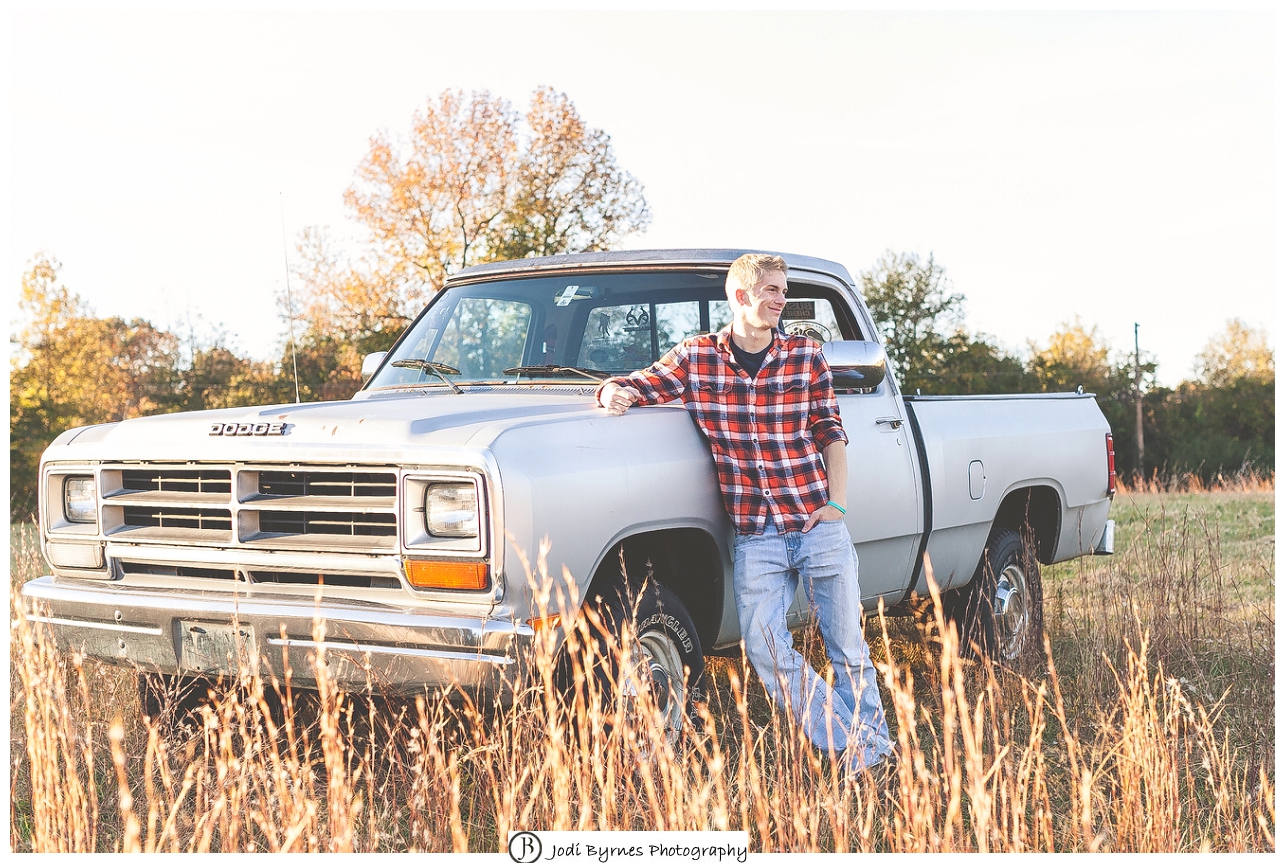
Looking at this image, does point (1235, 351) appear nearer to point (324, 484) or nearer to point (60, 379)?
point (60, 379)

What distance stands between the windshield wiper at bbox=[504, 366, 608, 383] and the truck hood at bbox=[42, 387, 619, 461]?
0.13m

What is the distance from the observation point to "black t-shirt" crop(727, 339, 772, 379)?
437 cm

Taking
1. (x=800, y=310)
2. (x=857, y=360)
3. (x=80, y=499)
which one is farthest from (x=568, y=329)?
(x=80, y=499)

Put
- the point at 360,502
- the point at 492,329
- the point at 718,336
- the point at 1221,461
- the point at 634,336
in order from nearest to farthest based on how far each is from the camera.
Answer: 1. the point at 360,502
2. the point at 718,336
3. the point at 634,336
4. the point at 492,329
5. the point at 1221,461

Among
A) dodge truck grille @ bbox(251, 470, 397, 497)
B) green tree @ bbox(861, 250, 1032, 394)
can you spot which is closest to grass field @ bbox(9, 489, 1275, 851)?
dodge truck grille @ bbox(251, 470, 397, 497)

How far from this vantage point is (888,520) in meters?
5.09

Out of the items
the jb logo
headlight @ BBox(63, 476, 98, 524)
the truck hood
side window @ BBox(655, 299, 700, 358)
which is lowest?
the jb logo

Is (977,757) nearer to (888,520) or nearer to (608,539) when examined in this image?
(608,539)

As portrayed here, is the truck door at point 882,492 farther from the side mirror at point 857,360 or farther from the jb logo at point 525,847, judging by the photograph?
the jb logo at point 525,847

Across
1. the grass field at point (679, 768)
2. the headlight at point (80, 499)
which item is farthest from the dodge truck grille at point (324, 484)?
the headlight at point (80, 499)

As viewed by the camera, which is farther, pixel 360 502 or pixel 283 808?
pixel 360 502

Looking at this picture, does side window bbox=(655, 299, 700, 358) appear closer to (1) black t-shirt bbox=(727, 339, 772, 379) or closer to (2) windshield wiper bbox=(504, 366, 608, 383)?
(2) windshield wiper bbox=(504, 366, 608, 383)

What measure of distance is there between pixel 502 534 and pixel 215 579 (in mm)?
1180

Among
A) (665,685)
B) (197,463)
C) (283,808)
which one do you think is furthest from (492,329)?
(283,808)
